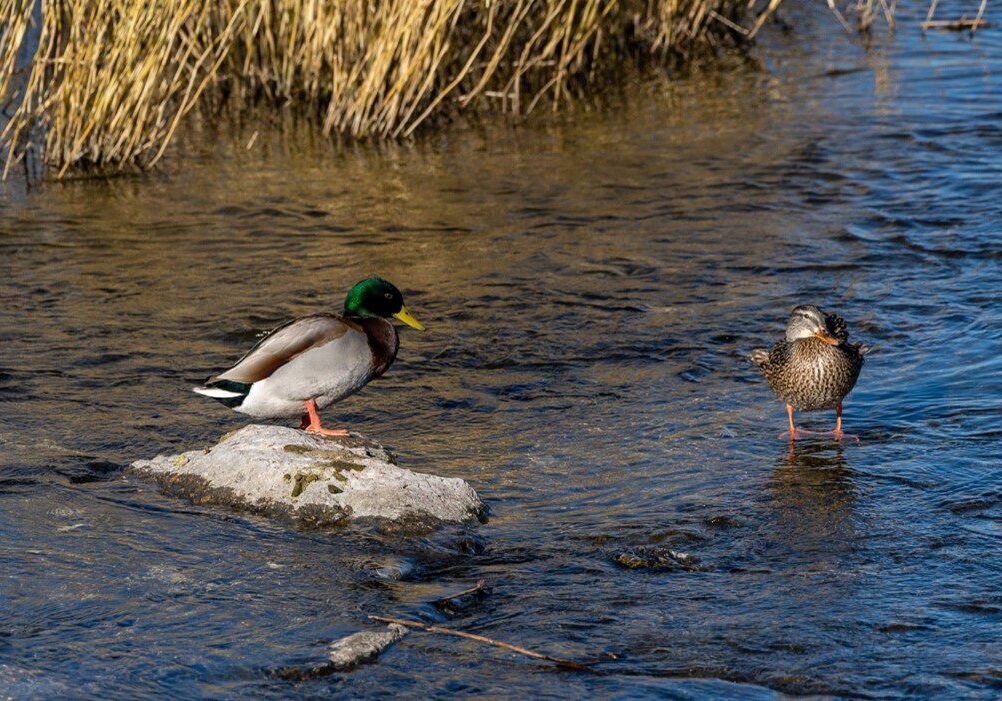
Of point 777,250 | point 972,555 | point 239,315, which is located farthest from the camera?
point 777,250

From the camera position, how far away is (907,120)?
40.5 feet

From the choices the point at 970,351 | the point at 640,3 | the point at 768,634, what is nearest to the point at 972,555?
the point at 768,634

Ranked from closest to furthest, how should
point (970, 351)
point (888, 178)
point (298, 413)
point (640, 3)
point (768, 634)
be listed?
point (768, 634), point (298, 413), point (970, 351), point (888, 178), point (640, 3)

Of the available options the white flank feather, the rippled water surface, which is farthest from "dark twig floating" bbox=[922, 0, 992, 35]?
the white flank feather

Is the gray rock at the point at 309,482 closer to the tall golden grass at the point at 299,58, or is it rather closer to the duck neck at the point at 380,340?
the duck neck at the point at 380,340

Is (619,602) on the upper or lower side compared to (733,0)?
lower

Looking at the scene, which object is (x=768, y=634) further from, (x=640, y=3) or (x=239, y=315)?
(x=640, y=3)

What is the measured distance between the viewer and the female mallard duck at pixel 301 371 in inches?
234

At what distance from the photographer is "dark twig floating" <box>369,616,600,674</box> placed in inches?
165

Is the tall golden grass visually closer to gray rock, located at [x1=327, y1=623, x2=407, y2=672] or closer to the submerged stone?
the submerged stone

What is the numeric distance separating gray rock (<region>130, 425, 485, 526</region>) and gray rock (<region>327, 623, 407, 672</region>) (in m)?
0.89

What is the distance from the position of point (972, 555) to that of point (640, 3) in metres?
10.1

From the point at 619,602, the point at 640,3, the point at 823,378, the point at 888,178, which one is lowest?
the point at 619,602

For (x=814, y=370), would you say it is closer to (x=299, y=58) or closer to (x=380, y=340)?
(x=380, y=340)
